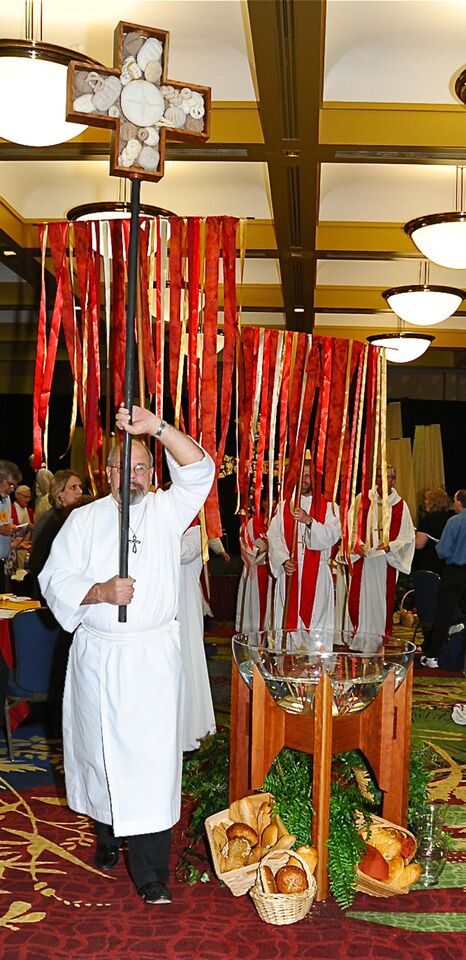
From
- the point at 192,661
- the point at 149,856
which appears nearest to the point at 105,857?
the point at 149,856

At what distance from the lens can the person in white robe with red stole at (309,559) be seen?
824 cm

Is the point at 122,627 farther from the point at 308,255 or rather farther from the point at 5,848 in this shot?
the point at 308,255

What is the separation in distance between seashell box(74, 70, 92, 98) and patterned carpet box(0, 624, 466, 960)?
2.64m

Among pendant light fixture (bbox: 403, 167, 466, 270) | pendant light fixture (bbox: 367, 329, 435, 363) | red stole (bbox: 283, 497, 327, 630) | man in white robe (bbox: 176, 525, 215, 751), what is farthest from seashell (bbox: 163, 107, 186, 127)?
pendant light fixture (bbox: 367, 329, 435, 363)

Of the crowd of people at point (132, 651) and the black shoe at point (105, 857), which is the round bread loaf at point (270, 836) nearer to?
the crowd of people at point (132, 651)

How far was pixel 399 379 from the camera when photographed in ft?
53.7

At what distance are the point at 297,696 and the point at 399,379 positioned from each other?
12.8m

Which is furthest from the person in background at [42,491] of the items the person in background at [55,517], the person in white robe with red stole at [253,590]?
the person in background at [55,517]

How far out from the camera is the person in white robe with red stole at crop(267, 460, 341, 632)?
8242 mm

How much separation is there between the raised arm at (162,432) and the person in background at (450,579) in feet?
17.2

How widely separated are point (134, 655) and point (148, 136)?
1.71 meters

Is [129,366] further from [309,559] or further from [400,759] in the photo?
[309,559]

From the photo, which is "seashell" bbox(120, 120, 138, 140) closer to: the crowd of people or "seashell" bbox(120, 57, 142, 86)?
"seashell" bbox(120, 57, 142, 86)

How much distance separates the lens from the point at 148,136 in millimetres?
3428
